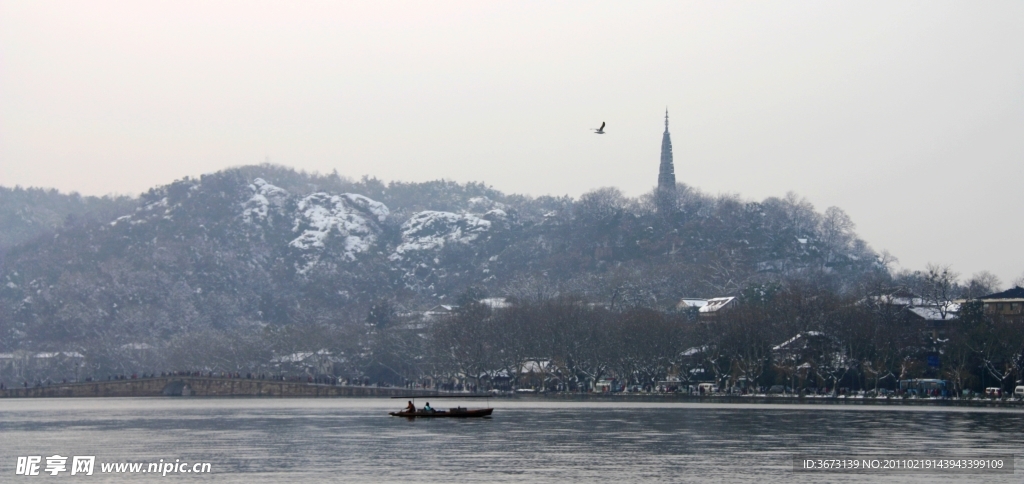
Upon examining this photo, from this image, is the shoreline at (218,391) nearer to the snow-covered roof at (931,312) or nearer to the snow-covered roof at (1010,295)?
the snow-covered roof at (931,312)

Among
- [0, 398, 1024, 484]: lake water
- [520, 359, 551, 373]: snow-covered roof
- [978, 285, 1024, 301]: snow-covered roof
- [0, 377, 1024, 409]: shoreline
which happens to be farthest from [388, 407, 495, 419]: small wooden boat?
[978, 285, 1024, 301]: snow-covered roof

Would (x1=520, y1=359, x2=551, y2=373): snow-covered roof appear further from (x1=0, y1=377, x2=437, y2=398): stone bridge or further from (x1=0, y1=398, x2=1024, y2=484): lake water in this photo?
(x1=0, y1=398, x2=1024, y2=484): lake water

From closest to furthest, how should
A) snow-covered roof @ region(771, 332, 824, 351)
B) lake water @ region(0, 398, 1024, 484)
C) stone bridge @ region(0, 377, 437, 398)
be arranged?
lake water @ region(0, 398, 1024, 484) < snow-covered roof @ region(771, 332, 824, 351) < stone bridge @ region(0, 377, 437, 398)

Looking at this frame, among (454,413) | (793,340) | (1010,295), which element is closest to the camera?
(454,413)

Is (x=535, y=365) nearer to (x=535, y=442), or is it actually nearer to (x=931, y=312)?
(x=931, y=312)

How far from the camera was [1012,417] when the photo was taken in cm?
9425

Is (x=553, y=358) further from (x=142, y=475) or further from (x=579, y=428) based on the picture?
(x=142, y=475)

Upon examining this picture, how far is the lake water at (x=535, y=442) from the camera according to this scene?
2383 inches

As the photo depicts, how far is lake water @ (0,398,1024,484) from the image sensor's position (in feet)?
199

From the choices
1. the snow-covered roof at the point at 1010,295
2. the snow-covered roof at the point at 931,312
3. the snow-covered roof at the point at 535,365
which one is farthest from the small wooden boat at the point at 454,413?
the snow-covered roof at the point at 1010,295

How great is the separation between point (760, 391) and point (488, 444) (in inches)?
2703

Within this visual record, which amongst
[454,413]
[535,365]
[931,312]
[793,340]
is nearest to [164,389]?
[535,365]

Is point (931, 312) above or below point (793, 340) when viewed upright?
above

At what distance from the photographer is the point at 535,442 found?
7594 cm
